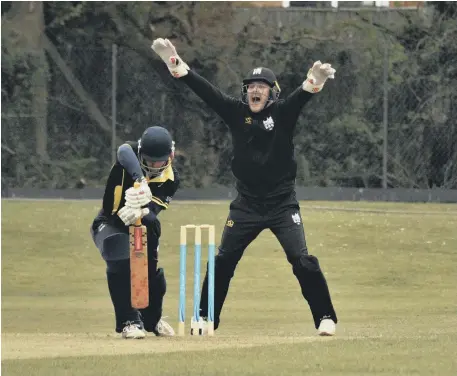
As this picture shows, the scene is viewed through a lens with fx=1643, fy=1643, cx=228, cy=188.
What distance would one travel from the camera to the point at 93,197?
1133 inches

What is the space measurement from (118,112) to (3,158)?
7.05 ft

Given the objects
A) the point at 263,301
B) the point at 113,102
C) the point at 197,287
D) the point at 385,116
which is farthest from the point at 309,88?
the point at 113,102

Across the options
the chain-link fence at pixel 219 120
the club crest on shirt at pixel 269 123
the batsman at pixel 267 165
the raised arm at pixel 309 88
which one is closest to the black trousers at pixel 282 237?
the batsman at pixel 267 165

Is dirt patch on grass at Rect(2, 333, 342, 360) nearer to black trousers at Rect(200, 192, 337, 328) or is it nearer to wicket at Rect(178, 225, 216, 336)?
wicket at Rect(178, 225, 216, 336)

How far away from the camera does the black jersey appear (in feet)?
41.4

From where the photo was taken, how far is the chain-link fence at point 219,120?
2761cm

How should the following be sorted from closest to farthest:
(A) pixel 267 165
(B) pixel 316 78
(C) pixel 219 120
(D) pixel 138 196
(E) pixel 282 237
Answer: (D) pixel 138 196 < (B) pixel 316 78 < (A) pixel 267 165 < (E) pixel 282 237 < (C) pixel 219 120

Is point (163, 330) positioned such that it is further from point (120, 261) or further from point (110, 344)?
point (110, 344)

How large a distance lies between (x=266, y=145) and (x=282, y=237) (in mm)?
725

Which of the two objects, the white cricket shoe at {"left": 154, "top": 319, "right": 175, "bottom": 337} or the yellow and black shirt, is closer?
the yellow and black shirt

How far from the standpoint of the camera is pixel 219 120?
28.5m

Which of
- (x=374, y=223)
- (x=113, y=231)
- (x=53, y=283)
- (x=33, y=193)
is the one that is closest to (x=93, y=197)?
(x=33, y=193)

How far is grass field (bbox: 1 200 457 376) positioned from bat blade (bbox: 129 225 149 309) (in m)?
0.36

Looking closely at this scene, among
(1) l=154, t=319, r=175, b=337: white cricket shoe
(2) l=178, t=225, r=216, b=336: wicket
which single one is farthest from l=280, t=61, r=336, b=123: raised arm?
(1) l=154, t=319, r=175, b=337: white cricket shoe
